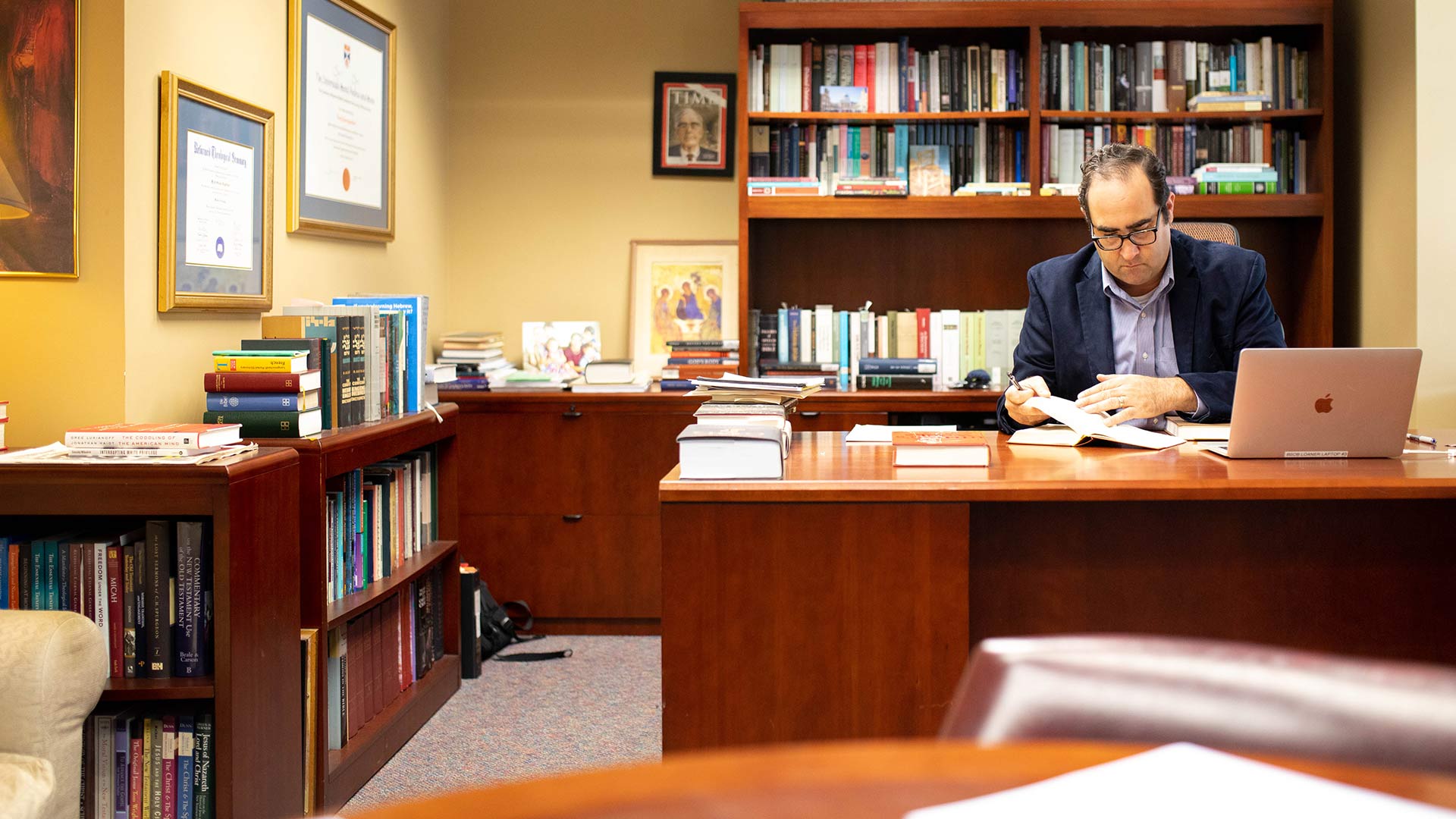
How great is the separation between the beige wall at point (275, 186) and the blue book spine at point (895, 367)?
1682mm

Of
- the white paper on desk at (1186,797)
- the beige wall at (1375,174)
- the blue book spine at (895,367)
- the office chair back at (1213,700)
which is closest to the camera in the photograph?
the white paper on desk at (1186,797)

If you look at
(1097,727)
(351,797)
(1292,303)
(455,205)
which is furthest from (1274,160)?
(1097,727)

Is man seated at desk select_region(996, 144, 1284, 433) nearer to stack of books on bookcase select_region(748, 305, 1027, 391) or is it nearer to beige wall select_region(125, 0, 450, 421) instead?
stack of books on bookcase select_region(748, 305, 1027, 391)

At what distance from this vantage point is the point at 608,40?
4.69m

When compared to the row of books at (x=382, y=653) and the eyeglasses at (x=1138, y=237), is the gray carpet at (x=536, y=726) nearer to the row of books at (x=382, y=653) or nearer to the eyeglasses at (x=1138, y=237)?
the row of books at (x=382, y=653)

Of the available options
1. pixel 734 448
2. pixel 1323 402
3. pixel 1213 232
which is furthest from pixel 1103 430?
pixel 1213 232

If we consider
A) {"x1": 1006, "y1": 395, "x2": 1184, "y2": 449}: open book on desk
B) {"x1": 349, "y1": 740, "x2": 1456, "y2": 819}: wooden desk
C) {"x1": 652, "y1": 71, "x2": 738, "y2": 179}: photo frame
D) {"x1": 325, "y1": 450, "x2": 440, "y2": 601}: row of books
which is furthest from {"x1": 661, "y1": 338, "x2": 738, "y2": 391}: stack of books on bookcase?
{"x1": 349, "y1": 740, "x2": 1456, "y2": 819}: wooden desk

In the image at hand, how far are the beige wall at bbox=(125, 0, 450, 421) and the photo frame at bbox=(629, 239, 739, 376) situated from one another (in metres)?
0.86

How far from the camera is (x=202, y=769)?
2166 millimetres

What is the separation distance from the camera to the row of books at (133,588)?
213cm

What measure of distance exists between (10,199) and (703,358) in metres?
2.38

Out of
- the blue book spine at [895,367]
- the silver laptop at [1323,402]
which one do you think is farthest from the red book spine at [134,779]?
the blue book spine at [895,367]

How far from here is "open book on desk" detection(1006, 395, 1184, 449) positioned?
2.40 m

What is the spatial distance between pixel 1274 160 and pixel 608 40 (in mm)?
2556
